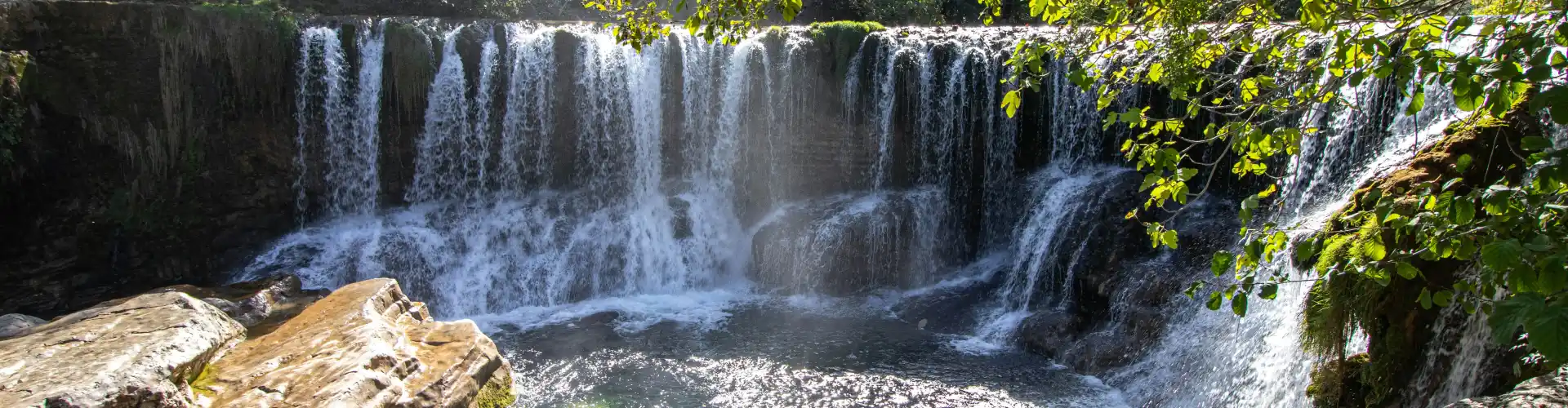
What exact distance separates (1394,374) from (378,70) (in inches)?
515

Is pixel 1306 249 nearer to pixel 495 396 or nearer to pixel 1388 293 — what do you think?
pixel 1388 293

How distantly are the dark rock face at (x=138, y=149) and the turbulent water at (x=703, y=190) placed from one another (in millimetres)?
648

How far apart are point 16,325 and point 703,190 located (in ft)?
30.4

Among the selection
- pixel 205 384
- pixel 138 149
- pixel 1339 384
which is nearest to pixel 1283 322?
pixel 1339 384

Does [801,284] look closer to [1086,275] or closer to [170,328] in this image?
[1086,275]

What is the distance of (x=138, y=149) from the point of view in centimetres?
1279

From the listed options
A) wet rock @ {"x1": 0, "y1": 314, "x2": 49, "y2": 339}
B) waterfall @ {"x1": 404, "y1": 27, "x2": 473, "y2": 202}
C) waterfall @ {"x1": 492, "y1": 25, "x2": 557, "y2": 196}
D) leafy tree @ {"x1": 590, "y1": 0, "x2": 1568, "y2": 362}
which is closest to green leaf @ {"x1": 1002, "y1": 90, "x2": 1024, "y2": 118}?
leafy tree @ {"x1": 590, "y1": 0, "x2": 1568, "y2": 362}

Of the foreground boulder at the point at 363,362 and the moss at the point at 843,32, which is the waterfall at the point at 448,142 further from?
the foreground boulder at the point at 363,362

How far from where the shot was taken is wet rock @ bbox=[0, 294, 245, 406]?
15.2 ft

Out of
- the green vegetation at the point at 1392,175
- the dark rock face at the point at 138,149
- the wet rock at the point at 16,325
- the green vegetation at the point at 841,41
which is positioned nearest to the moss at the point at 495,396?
the wet rock at the point at 16,325

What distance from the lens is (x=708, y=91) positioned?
14453 millimetres

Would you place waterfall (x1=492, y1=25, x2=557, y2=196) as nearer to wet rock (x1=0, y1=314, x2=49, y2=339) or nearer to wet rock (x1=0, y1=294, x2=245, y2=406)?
wet rock (x1=0, y1=314, x2=49, y2=339)

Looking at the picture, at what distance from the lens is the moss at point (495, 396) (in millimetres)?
7606

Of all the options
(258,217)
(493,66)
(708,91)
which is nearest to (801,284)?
(708,91)
